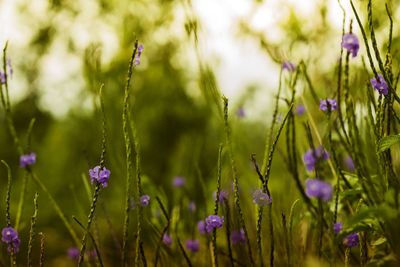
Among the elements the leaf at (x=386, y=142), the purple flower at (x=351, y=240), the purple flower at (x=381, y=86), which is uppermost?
the purple flower at (x=381, y=86)

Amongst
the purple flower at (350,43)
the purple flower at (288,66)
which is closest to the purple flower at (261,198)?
the purple flower at (350,43)

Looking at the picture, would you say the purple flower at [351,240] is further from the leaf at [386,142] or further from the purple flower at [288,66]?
the purple flower at [288,66]

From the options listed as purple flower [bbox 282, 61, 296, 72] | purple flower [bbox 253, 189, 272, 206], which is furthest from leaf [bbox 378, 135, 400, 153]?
purple flower [bbox 282, 61, 296, 72]

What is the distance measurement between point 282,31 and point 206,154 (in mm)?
1795

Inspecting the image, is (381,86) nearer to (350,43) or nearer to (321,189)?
(350,43)

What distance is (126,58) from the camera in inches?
171

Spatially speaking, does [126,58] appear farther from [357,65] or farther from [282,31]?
[357,65]

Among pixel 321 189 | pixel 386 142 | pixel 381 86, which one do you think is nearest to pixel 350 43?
pixel 381 86

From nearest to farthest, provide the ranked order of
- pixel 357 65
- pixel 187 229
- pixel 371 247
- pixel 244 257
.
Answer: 1. pixel 371 247
2. pixel 244 257
3. pixel 357 65
4. pixel 187 229

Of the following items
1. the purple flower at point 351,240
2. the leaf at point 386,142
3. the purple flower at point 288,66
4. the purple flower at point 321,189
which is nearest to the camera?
the purple flower at point 321,189

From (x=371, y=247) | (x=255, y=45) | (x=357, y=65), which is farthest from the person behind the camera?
(x=255, y=45)

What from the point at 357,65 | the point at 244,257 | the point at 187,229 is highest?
the point at 357,65

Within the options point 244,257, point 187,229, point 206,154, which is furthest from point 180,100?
point 244,257

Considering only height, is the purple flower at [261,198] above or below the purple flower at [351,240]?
above
